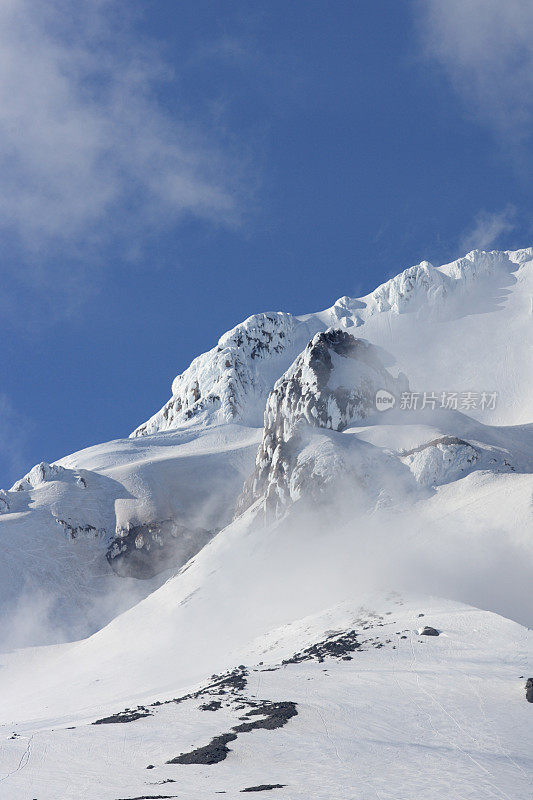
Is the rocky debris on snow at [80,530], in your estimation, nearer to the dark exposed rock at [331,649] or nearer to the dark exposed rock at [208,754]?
the dark exposed rock at [331,649]

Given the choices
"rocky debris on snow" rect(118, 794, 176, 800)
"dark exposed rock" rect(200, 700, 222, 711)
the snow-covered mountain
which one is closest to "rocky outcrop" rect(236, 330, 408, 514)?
the snow-covered mountain

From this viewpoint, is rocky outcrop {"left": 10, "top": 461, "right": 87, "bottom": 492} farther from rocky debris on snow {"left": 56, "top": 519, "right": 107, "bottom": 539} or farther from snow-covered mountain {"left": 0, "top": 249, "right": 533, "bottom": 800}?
rocky debris on snow {"left": 56, "top": 519, "right": 107, "bottom": 539}

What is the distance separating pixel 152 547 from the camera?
418ft

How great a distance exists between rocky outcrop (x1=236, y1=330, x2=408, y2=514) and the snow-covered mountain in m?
0.38

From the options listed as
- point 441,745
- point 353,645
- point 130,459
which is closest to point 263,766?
point 441,745

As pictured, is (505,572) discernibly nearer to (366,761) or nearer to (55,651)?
(366,761)

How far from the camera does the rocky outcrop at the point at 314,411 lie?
336ft

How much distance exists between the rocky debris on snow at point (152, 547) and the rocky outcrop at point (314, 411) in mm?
14352

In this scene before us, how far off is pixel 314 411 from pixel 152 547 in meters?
34.5

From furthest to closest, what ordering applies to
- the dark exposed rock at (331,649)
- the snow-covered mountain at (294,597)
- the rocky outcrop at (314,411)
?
the rocky outcrop at (314,411) < the dark exposed rock at (331,649) < the snow-covered mountain at (294,597)

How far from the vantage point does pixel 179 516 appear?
13562cm

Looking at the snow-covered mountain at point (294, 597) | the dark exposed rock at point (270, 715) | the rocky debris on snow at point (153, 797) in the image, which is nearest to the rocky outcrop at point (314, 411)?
the snow-covered mountain at point (294, 597)

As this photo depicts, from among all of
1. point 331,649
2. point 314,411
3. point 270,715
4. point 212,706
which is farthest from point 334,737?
point 314,411

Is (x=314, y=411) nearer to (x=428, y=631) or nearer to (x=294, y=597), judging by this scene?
(x=294, y=597)
